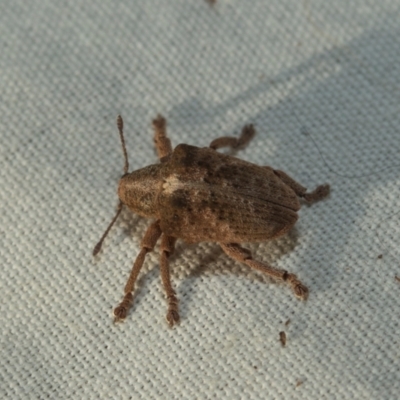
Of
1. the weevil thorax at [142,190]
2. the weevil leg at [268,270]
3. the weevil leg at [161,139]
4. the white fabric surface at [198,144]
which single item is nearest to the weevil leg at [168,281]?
the white fabric surface at [198,144]

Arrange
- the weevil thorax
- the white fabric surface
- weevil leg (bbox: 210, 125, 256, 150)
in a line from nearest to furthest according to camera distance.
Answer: the white fabric surface → the weevil thorax → weevil leg (bbox: 210, 125, 256, 150)

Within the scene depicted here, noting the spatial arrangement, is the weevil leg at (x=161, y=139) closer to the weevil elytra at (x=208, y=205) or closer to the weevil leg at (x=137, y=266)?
the weevil elytra at (x=208, y=205)

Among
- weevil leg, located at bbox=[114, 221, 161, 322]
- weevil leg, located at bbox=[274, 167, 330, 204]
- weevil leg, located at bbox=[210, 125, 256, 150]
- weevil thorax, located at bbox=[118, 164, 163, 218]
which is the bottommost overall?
weevil leg, located at bbox=[114, 221, 161, 322]

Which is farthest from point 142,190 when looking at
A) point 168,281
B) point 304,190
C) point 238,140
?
point 304,190

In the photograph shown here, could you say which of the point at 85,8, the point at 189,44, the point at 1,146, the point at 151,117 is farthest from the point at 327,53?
the point at 1,146

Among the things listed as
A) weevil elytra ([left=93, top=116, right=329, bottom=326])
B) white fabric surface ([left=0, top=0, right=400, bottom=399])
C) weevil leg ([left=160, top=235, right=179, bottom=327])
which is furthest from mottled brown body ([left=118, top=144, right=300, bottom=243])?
white fabric surface ([left=0, top=0, right=400, bottom=399])

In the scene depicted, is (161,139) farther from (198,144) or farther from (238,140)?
(238,140)

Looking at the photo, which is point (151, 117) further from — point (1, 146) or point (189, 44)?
point (1, 146)

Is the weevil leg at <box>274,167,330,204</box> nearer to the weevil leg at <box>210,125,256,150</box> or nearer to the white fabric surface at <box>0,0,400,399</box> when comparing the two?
the white fabric surface at <box>0,0,400,399</box>
